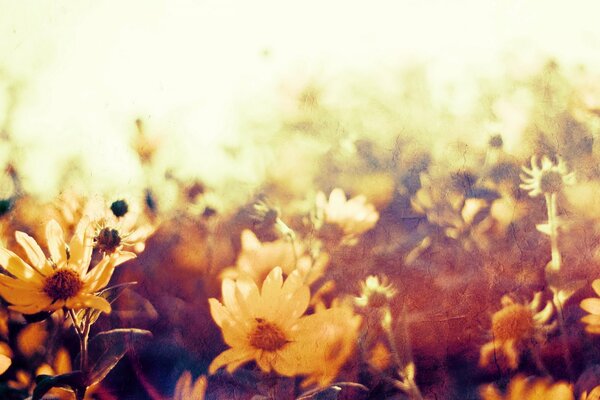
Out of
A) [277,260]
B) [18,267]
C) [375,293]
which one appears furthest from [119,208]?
[375,293]

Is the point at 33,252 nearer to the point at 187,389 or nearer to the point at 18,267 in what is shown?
the point at 18,267

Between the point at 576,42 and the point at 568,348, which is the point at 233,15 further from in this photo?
the point at 568,348

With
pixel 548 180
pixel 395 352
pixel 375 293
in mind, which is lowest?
pixel 395 352

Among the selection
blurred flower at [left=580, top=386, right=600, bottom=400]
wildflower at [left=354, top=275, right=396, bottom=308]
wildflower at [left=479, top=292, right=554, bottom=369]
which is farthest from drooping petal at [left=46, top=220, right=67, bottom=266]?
blurred flower at [left=580, top=386, right=600, bottom=400]

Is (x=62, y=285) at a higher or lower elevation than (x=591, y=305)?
higher

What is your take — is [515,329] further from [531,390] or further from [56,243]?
[56,243]

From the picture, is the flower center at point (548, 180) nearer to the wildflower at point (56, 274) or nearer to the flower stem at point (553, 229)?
the flower stem at point (553, 229)

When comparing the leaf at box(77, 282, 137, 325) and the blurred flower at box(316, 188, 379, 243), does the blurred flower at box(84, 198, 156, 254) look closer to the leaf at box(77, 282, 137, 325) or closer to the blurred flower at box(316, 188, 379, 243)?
the leaf at box(77, 282, 137, 325)
